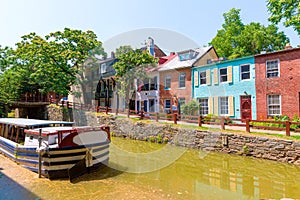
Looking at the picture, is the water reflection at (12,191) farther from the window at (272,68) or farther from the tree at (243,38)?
the tree at (243,38)

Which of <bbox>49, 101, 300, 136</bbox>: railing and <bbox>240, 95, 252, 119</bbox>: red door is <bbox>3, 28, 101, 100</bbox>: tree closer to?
<bbox>49, 101, 300, 136</bbox>: railing

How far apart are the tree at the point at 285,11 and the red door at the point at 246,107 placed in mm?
5446

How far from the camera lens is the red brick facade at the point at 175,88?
20281 mm

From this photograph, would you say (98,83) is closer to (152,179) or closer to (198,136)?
(198,136)

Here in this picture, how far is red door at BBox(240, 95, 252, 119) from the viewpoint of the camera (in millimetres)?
16172

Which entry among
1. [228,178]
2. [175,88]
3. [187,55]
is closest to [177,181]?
[228,178]

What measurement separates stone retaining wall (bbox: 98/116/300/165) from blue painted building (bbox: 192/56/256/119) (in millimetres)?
5849

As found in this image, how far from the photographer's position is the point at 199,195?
6391mm

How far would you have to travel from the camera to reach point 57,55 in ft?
76.5

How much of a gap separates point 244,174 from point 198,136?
413 centimetres

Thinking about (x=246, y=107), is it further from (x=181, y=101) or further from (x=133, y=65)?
(x=133, y=65)

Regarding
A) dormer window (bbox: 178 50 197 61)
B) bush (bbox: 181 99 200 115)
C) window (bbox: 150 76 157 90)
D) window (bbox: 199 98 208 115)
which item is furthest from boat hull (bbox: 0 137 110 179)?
dormer window (bbox: 178 50 197 61)

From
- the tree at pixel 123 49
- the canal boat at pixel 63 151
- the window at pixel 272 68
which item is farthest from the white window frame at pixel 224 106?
the canal boat at pixel 63 151

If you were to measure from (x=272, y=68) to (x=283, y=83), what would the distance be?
1.29 metres
